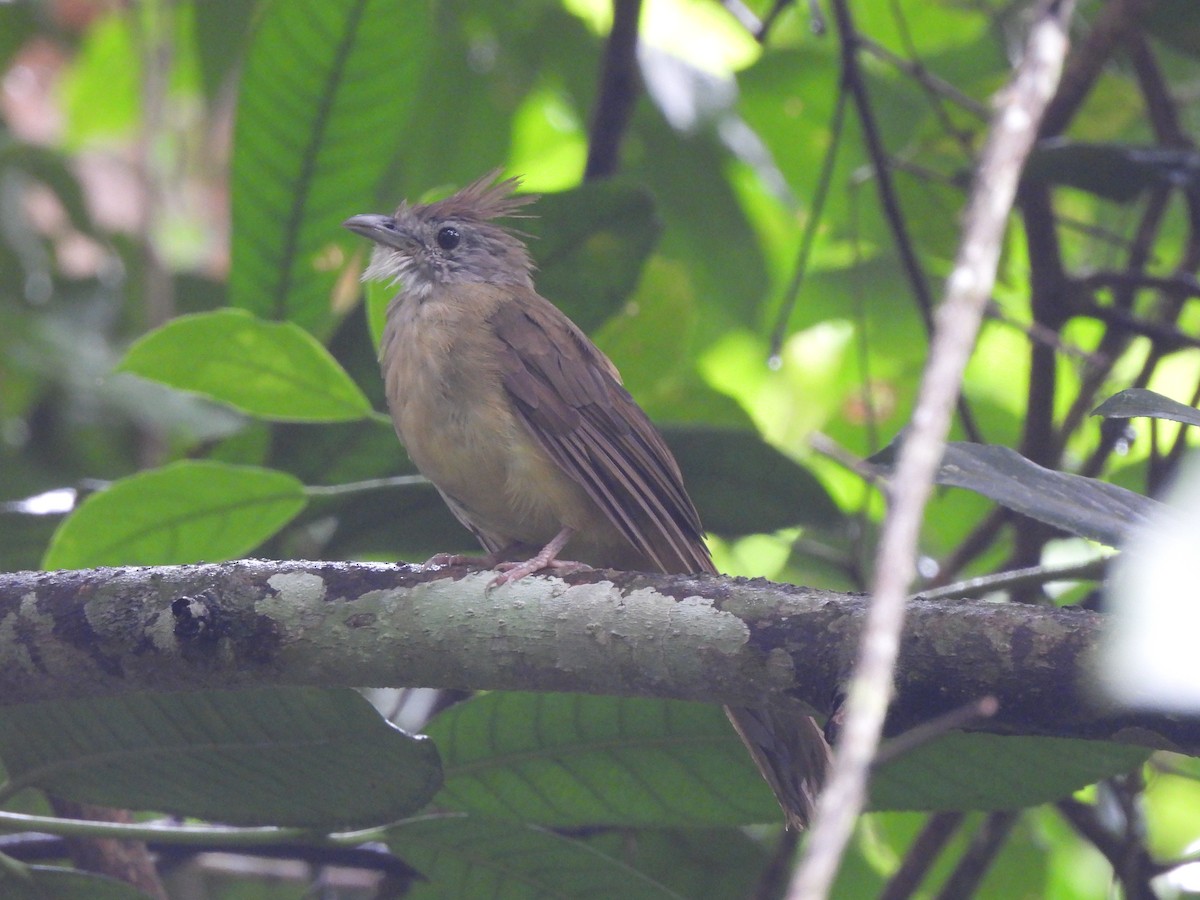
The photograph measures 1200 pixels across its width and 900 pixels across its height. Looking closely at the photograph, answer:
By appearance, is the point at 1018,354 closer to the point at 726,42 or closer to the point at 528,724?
the point at 726,42

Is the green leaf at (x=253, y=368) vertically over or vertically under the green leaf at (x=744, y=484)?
over

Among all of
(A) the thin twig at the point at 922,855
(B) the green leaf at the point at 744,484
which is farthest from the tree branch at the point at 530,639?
(A) the thin twig at the point at 922,855

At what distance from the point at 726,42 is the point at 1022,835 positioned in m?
3.08

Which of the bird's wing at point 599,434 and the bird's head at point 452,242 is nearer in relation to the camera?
the bird's wing at point 599,434

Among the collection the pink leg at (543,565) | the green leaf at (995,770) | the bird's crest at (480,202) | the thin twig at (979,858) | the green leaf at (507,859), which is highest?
the bird's crest at (480,202)

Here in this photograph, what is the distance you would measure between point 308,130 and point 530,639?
1910 millimetres

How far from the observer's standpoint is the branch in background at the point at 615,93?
3768mm

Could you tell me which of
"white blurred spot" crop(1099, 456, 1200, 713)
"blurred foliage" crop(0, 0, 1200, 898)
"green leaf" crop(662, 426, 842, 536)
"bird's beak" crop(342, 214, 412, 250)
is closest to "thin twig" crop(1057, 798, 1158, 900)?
"blurred foliage" crop(0, 0, 1200, 898)

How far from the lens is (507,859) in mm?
2625

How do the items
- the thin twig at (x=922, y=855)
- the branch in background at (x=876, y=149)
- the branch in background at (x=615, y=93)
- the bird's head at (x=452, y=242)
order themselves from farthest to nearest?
1. the bird's head at (x=452, y=242)
2. the branch in background at (x=615, y=93)
3. the branch in background at (x=876, y=149)
4. the thin twig at (x=922, y=855)

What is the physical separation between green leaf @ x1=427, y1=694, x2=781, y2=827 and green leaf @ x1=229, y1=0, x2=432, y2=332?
57.2 inches

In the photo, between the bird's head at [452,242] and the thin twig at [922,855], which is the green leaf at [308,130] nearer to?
the bird's head at [452,242]

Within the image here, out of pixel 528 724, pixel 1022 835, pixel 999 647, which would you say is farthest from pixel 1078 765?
pixel 1022 835

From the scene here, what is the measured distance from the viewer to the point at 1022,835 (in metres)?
3.94
